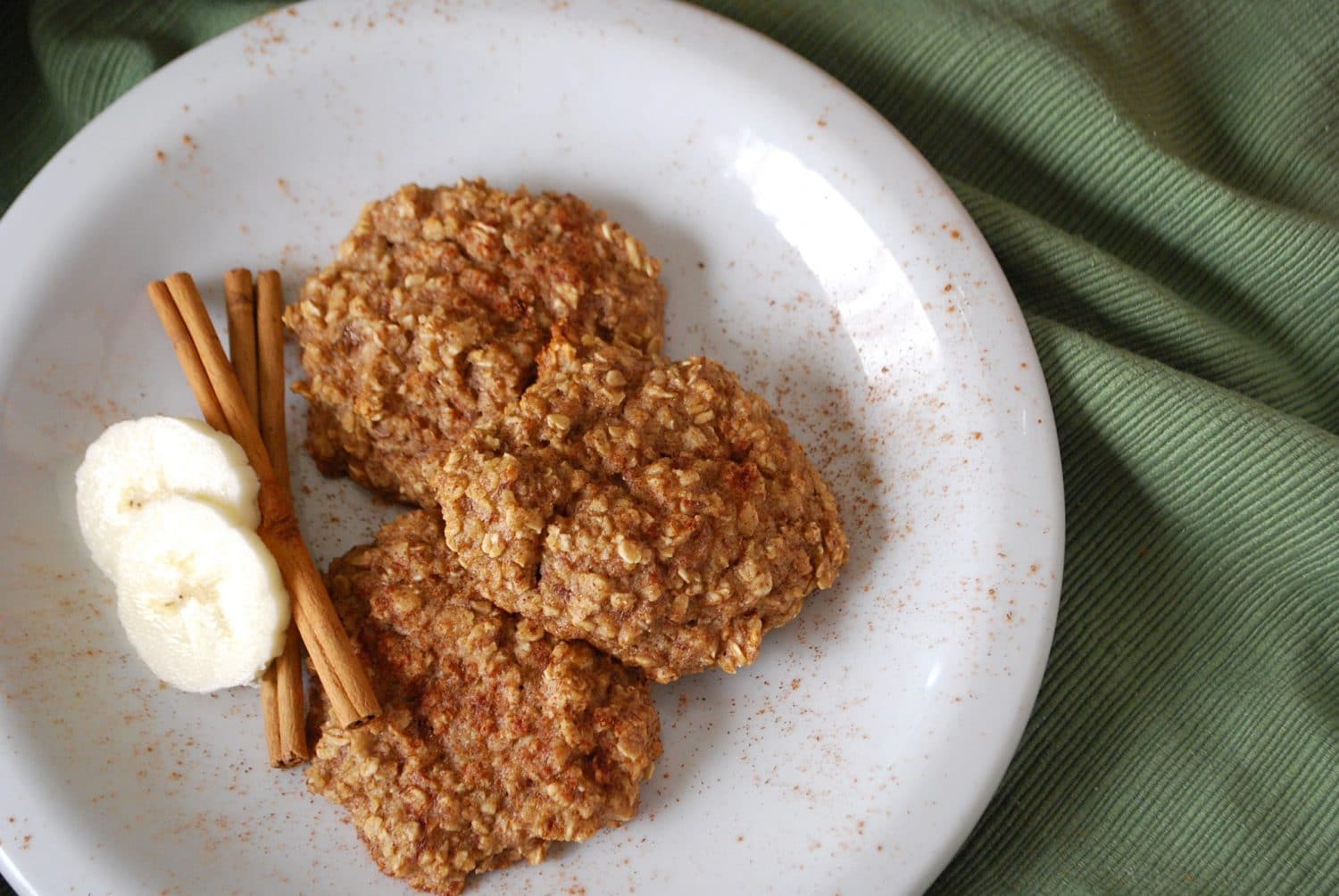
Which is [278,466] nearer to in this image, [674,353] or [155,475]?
[155,475]

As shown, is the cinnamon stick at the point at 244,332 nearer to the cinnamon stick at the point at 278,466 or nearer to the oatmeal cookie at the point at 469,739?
the cinnamon stick at the point at 278,466

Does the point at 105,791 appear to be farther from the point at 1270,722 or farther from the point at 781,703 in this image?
the point at 1270,722

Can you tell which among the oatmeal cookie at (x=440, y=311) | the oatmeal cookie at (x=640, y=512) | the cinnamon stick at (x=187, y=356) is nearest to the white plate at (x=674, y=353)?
the cinnamon stick at (x=187, y=356)

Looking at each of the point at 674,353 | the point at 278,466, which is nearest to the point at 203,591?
the point at 278,466

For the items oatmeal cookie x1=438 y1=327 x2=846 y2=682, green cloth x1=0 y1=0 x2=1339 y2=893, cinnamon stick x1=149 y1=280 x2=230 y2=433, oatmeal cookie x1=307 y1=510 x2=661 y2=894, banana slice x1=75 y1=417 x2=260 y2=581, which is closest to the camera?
Answer: oatmeal cookie x1=438 y1=327 x2=846 y2=682

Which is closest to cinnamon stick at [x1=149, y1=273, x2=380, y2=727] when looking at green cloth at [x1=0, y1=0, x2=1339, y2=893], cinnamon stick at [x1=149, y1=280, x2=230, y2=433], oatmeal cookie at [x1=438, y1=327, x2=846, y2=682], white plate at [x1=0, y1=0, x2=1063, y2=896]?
cinnamon stick at [x1=149, y1=280, x2=230, y2=433]

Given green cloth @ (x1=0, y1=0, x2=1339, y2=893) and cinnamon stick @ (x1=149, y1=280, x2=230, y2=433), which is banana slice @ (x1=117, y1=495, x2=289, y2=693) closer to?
cinnamon stick @ (x1=149, y1=280, x2=230, y2=433)

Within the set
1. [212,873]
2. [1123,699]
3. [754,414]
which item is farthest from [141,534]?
[1123,699]
